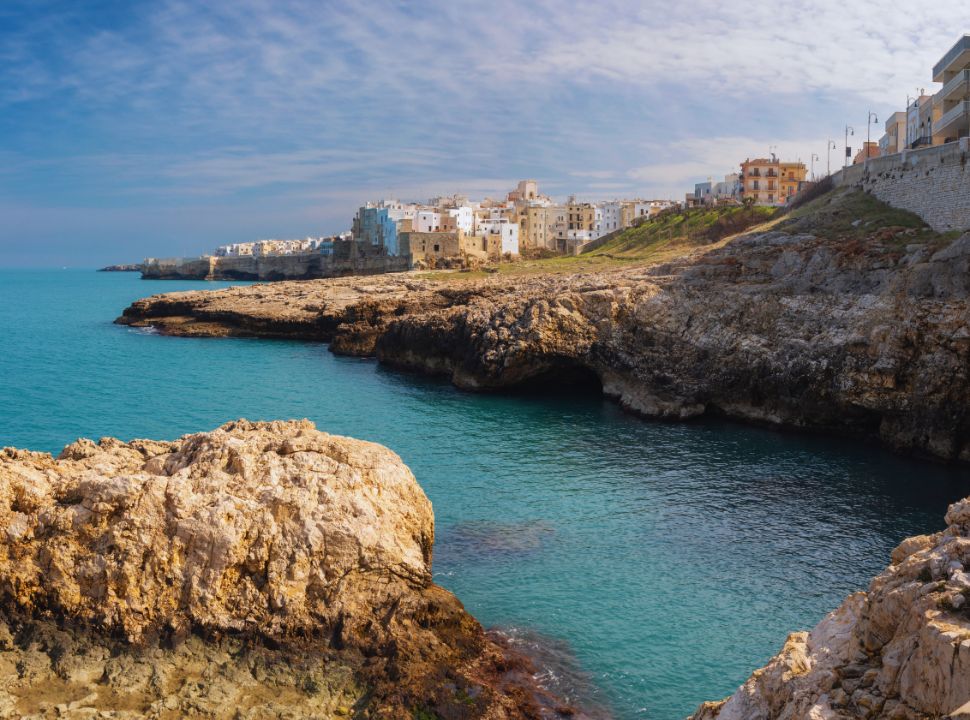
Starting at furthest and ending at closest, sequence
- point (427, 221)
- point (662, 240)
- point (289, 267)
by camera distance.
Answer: point (289, 267)
point (427, 221)
point (662, 240)

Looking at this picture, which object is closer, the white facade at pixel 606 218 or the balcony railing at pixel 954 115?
the balcony railing at pixel 954 115

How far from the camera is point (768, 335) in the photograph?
119 ft

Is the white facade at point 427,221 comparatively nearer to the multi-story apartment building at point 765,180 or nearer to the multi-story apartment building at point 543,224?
the multi-story apartment building at point 543,224

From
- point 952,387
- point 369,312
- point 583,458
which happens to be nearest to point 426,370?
point 369,312

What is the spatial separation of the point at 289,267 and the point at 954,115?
137131 millimetres

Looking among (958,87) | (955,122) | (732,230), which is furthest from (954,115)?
(732,230)

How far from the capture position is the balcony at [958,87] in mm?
48719

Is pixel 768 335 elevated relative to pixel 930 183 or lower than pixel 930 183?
lower

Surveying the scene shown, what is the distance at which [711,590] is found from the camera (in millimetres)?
19188

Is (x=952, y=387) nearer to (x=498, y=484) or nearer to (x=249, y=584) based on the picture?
(x=498, y=484)

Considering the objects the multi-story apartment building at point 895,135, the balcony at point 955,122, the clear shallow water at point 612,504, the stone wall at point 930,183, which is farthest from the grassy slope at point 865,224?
the multi-story apartment building at point 895,135

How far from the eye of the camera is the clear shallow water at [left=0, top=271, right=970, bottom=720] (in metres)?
17.1

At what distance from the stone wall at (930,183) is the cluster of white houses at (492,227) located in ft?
227

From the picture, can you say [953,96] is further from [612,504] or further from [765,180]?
[765,180]
